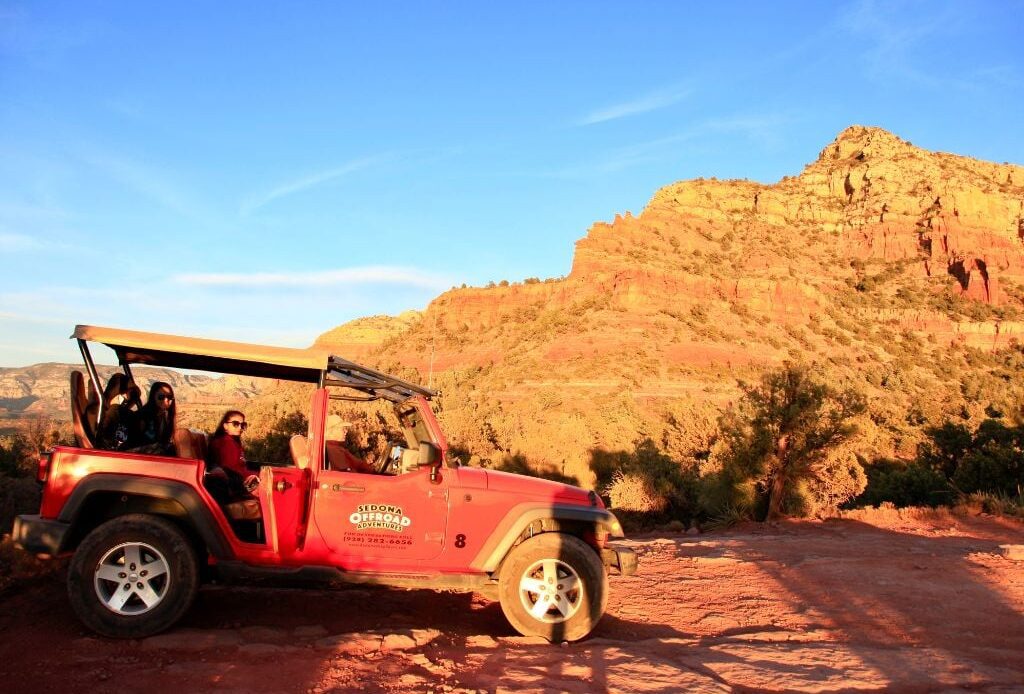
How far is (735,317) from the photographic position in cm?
5631

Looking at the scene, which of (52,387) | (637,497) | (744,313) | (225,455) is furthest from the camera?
(52,387)

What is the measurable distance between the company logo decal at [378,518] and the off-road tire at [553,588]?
882 mm

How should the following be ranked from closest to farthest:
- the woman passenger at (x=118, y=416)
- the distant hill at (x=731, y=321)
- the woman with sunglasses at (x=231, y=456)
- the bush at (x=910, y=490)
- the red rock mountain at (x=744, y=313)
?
the woman passenger at (x=118, y=416), the woman with sunglasses at (x=231, y=456), the bush at (x=910, y=490), the distant hill at (x=731, y=321), the red rock mountain at (x=744, y=313)

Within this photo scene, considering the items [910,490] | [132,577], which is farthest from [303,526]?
[910,490]

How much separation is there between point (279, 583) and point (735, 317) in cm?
5525

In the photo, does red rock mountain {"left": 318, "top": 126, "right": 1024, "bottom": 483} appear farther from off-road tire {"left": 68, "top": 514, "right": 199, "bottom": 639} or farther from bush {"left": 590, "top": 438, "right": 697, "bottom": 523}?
off-road tire {"left": 68, "top": 514, "right": 199, "bottom": 639}

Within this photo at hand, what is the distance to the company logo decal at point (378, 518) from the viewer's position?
5125 millimetres

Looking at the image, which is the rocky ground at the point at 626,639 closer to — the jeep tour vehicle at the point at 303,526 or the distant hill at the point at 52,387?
the jeep tour vehicle at the point at 303,526

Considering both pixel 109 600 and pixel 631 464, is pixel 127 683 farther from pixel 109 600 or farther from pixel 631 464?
pixel 631 464

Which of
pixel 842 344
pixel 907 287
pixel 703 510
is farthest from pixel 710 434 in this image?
pixel 907 287

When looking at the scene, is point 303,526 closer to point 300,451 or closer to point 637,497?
point 300,451

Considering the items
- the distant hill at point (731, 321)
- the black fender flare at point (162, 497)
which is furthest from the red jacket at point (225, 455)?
the distant hill at point (731, 321)

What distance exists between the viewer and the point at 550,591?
521 cm

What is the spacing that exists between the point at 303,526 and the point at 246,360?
1378mm
